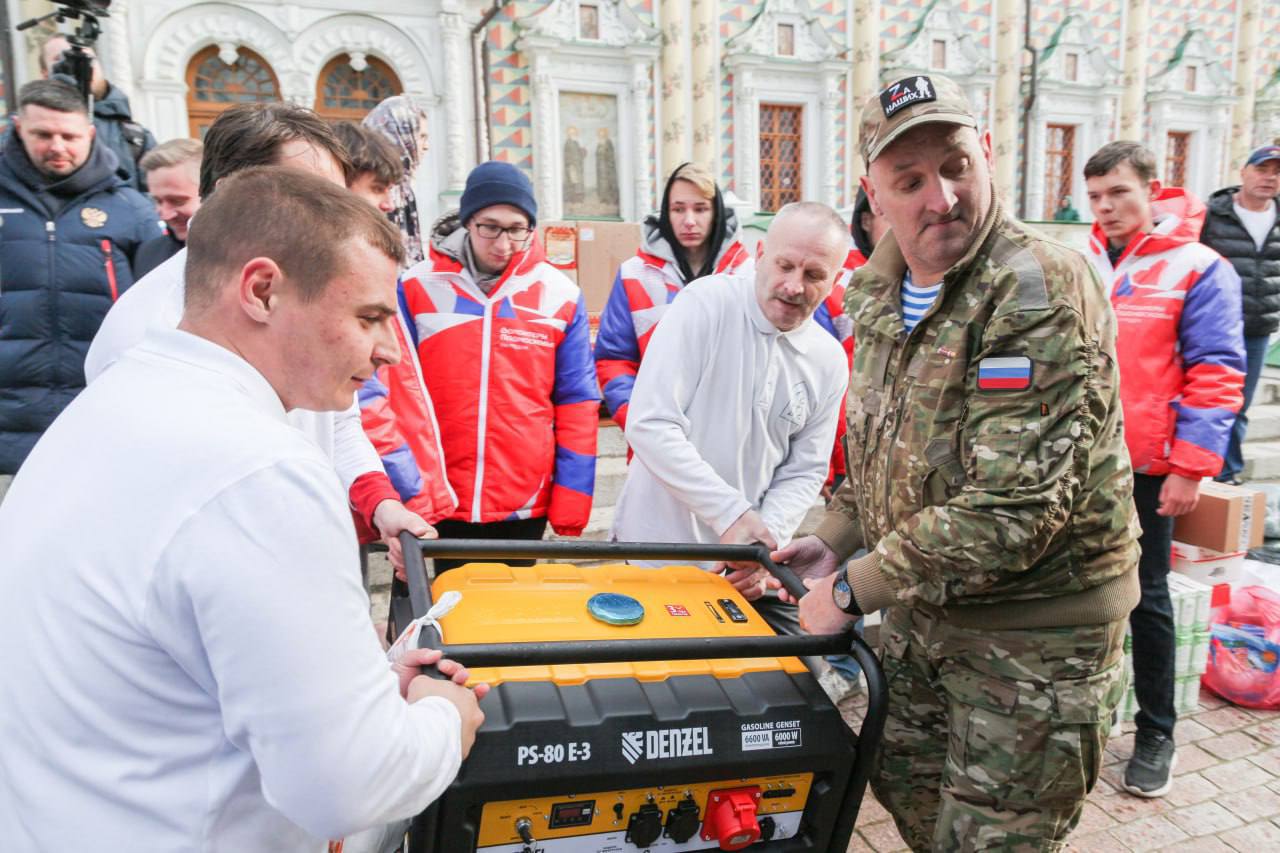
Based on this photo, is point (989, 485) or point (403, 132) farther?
point (403, 132)

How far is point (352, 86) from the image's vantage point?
46.7 ft

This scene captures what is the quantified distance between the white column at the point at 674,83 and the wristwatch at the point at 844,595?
51.0 ft

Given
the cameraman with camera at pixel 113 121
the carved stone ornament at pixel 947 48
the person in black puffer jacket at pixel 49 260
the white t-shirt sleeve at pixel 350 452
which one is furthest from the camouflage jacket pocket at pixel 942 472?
the carved stone ornament at pixel 947 48

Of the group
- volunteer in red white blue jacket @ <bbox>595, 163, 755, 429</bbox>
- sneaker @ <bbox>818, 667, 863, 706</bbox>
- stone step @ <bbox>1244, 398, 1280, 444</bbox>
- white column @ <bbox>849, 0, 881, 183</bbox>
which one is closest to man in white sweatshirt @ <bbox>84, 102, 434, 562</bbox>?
volunteer in red white blue jacket @ <bbox>595, 163, 755, 429</bbox>

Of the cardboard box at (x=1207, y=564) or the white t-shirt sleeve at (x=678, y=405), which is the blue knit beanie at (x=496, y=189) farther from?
the cardboard box at (x=1207, y=564)

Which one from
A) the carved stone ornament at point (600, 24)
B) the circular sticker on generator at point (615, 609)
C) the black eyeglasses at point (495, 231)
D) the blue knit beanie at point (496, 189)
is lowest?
the circular sticker on generator at point (615, 609)

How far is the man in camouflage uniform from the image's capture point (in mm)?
1554

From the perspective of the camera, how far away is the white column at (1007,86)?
768 inches

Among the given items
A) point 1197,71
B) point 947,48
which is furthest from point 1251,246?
point 1197,71

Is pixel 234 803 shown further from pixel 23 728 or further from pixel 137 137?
pixel 137 137

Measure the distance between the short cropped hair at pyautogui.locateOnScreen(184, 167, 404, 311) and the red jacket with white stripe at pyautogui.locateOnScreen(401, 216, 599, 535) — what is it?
1.91 metres

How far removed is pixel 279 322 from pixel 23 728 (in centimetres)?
58

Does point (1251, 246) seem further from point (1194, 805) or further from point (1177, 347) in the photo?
point (1194, 805)

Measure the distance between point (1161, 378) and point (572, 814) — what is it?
2820 mm
